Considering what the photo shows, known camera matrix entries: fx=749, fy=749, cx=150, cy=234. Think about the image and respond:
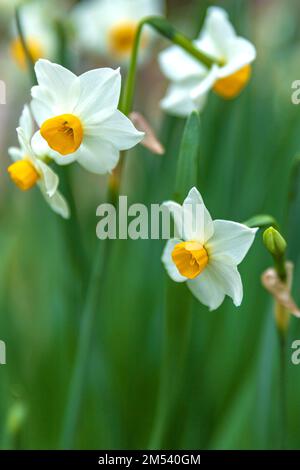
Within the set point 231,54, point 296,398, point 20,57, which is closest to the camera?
point 231,54

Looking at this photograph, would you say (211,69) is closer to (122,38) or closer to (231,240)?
(231,240)

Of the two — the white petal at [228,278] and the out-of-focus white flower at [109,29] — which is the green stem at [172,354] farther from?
the out-of-focus white flower at [109,29]

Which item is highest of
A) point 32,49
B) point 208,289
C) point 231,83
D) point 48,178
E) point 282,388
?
point 32,49

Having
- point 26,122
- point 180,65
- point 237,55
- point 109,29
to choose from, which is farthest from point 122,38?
point 26,122

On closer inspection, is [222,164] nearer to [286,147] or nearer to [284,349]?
[286,147]

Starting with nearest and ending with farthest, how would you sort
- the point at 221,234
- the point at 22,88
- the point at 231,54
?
the point at 221,234 → the point at 231,54 → the point at 22,88

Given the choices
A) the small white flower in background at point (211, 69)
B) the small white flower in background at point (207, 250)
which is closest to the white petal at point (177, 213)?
the small white flower in background at point (207, 250)

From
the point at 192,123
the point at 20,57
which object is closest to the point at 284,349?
the point at 192,123
